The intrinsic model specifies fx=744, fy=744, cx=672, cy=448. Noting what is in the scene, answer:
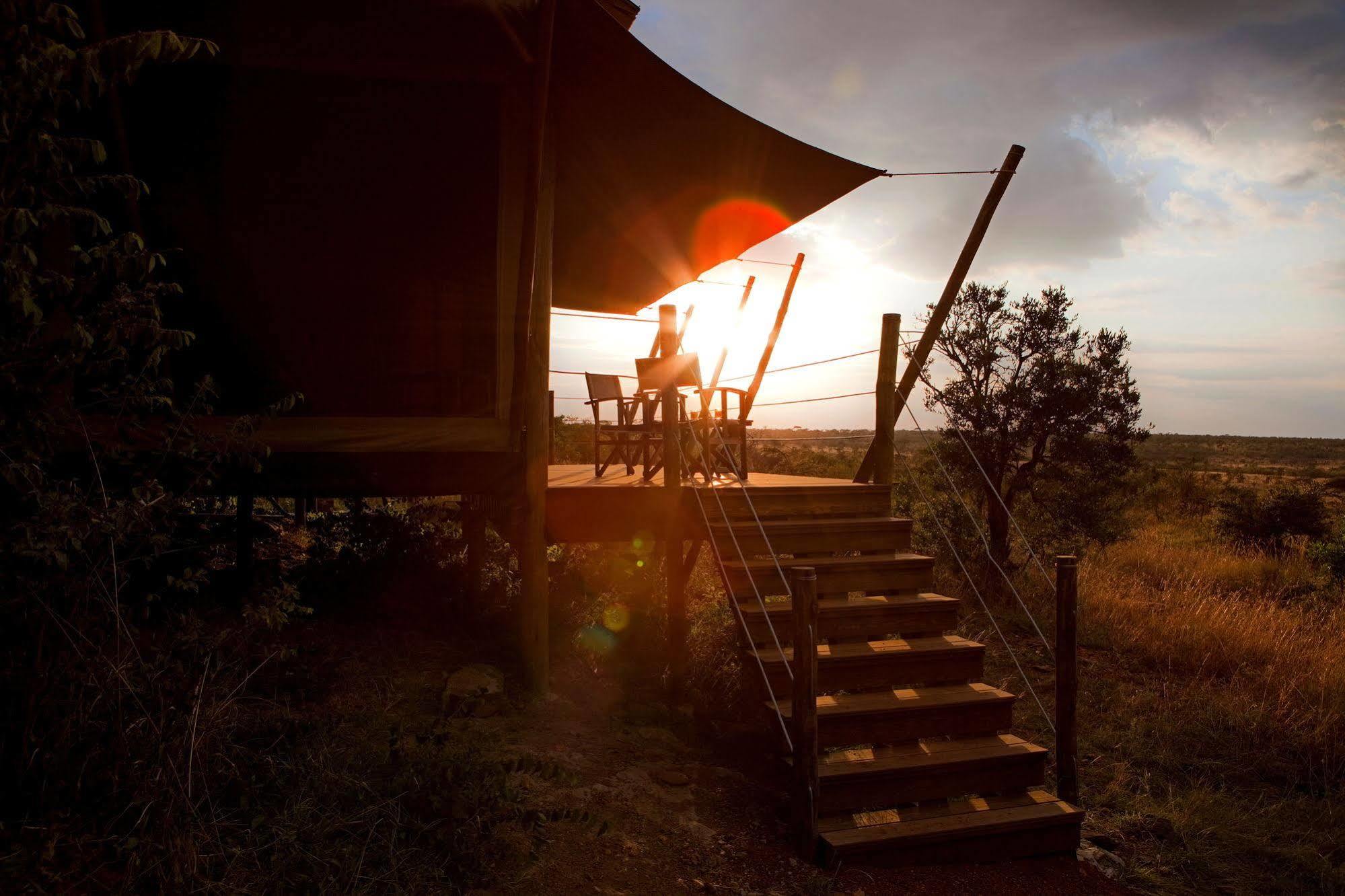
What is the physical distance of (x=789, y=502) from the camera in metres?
5.36

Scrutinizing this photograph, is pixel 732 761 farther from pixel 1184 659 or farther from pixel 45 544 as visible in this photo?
pixel 1184 659

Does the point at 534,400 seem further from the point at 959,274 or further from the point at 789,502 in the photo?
the point at 959,274

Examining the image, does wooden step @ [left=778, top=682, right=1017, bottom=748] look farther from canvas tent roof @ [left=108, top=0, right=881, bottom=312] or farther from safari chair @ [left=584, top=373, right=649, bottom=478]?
canvas tent roof @ [left=108, top=0, right=881, bottom=312]

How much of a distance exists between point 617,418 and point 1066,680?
418 cm

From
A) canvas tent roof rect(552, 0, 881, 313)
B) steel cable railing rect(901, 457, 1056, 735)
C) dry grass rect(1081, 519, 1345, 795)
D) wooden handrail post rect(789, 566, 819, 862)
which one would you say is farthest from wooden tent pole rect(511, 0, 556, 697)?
dry grass rect(1081, 519, 1345, 795)

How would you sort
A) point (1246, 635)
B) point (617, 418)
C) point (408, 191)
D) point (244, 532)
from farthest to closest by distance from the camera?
point (408, 191) < point (617, 418) < point (1246, 635) < point (244, 532)

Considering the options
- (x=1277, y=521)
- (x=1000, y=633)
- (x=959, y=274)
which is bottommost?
(x=1000, y=633)

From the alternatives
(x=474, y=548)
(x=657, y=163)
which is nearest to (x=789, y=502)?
(x=657, y=163)

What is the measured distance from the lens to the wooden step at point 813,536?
503 centimetres

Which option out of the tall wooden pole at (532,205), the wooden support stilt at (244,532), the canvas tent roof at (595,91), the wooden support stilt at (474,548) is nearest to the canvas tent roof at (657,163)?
the canvas tent roof at (595,91)

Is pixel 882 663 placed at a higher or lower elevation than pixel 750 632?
lower

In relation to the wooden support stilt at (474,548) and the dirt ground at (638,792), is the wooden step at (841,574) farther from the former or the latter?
the wooden support stilt at (474,548)

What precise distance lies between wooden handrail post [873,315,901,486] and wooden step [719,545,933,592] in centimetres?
87

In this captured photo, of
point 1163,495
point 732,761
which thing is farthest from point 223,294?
point 1163,495
